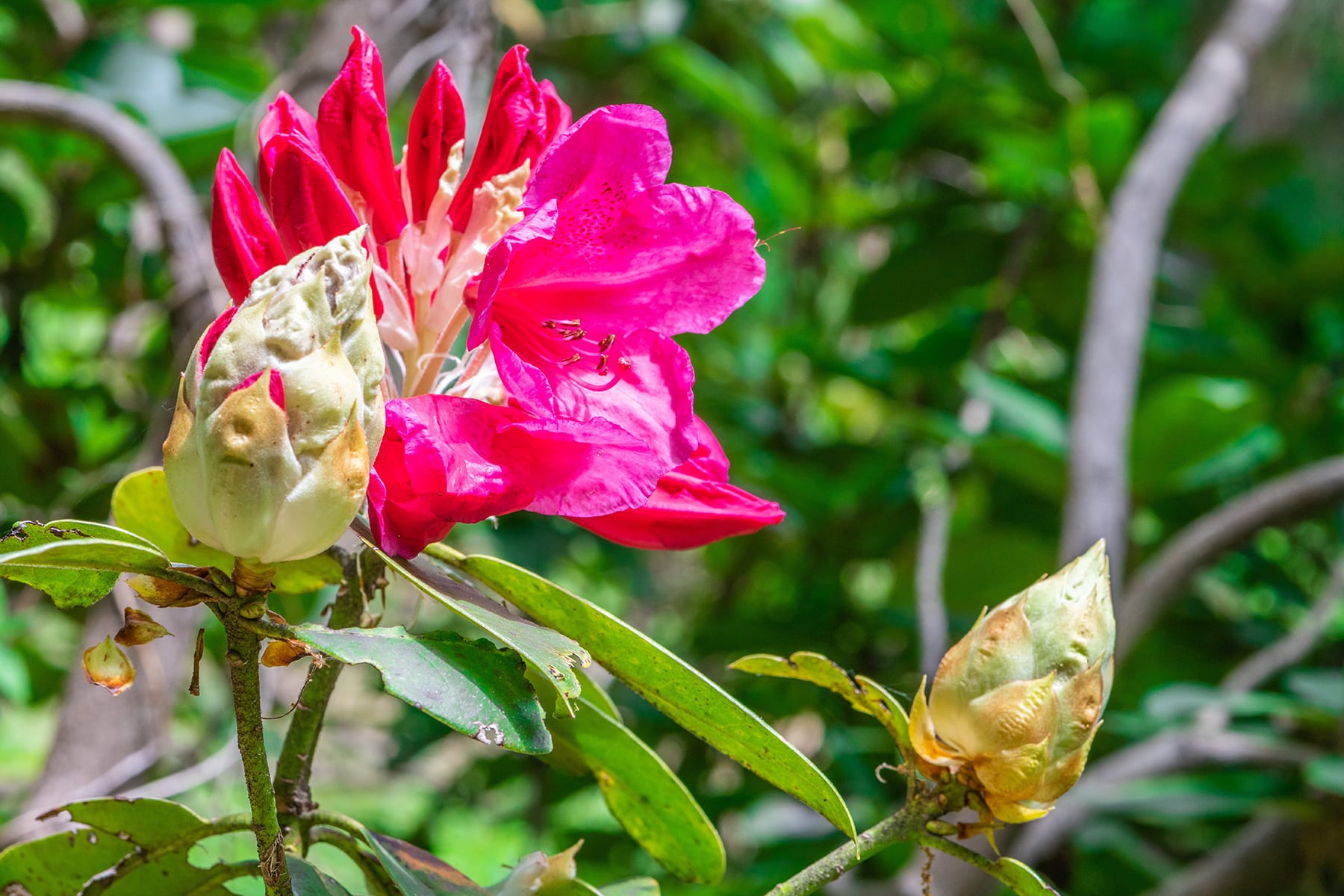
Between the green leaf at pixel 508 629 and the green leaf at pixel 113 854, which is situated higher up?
the green leaf at pixel 508 629

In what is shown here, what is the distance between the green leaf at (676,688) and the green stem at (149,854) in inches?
4.6

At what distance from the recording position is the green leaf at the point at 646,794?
401 millimetres

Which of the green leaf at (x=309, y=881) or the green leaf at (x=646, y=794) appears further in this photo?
the green leaf at (x=646, y=794)

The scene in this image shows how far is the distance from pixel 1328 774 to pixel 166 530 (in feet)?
2.77

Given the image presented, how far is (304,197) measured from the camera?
1.09 feet

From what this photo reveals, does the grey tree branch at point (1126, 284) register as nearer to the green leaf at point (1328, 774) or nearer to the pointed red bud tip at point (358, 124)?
the green leaf at point (1328, 774)

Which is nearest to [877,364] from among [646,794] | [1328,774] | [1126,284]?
[1126,284]

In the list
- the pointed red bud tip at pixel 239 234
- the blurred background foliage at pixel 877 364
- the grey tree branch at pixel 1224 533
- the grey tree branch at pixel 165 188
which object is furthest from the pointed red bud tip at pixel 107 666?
the grey tree branch at pixel 1224 533

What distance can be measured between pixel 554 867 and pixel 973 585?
0.94 m

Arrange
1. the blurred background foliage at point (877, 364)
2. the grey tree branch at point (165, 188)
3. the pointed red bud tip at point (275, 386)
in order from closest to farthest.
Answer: the pointed red bud tip at point (275, 386)
the grey tree branch at point (165, 188)
the blurred background foliage at point (877, 364)

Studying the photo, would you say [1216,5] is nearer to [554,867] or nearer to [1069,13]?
[1069,13]

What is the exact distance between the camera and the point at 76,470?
1231 millimetres

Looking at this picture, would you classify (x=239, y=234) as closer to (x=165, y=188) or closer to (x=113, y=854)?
(x=113, y=854)

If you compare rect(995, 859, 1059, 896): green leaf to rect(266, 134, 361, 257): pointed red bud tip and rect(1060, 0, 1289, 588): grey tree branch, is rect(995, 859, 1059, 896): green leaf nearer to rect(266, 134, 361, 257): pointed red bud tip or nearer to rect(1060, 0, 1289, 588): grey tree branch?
rect(266, 134, 361, 257): pointed red bud tip
